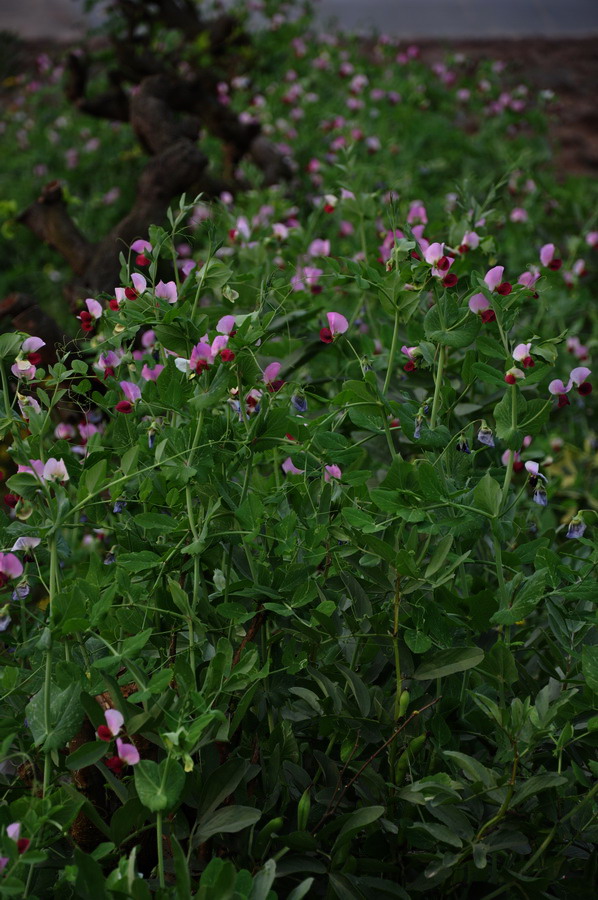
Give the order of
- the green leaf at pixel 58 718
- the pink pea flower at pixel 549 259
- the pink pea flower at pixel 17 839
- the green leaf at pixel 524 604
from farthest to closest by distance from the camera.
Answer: the pink pea flower at pixel 549 259 < the green leaf at pixel 524 604 < the green leaf at pixel 58 718 < the pink pea flower at pixel 17 839

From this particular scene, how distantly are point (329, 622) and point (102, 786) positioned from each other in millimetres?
330

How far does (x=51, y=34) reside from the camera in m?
9.52

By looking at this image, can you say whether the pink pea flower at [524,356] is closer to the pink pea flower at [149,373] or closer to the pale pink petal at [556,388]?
the pale pink petal at [556,388]

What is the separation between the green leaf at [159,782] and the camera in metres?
0.86

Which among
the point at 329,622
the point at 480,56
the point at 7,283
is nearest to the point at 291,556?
the point at 329,622

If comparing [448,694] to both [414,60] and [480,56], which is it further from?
[480,56]

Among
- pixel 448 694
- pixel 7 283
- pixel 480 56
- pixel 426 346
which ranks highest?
pixel 426 346

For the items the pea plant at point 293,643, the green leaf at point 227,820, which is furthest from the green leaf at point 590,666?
the green leaf at point 227,820

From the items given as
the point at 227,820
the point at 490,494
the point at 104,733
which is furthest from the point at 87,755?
the point at 490,494

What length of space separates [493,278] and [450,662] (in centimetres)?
47

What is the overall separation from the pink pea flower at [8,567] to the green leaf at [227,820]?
338mm

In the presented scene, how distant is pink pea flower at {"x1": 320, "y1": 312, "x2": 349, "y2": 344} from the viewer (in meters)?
1.22

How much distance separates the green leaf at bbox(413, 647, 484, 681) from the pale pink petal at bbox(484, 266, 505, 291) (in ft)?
1.45

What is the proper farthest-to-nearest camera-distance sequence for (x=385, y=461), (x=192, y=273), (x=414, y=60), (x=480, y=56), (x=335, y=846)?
(x=480, y=56) → (x=414, y=60) → (x=385, y=461) → (x=192, y=273) → (x=335, y=846)
